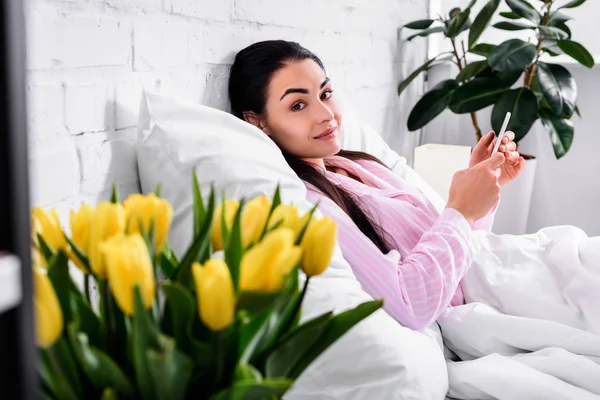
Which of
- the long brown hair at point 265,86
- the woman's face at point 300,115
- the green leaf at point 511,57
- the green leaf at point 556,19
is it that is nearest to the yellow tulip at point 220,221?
the long brown hair at point 265,86

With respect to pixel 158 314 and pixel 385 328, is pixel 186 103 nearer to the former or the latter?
pixel 385 328

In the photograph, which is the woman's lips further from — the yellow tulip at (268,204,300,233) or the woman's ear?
the yellow tulip at (268,204,300,233)

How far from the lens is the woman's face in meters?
1.45

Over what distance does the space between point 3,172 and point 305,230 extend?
0.97 ft

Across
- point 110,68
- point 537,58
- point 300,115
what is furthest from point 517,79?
point 110,68

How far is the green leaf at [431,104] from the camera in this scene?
270 cm

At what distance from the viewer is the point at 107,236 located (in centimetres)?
49

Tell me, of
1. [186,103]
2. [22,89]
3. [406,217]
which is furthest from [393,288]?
[22,89]

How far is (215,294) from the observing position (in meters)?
0.44

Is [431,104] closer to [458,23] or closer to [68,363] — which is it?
[458,23]

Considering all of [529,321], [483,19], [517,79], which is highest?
[483,19]

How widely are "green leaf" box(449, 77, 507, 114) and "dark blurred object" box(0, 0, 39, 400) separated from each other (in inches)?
95.4

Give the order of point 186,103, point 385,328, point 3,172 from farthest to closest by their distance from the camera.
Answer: point 186,103, point 385,328, point 3,172

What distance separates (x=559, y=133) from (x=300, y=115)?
142 cm
